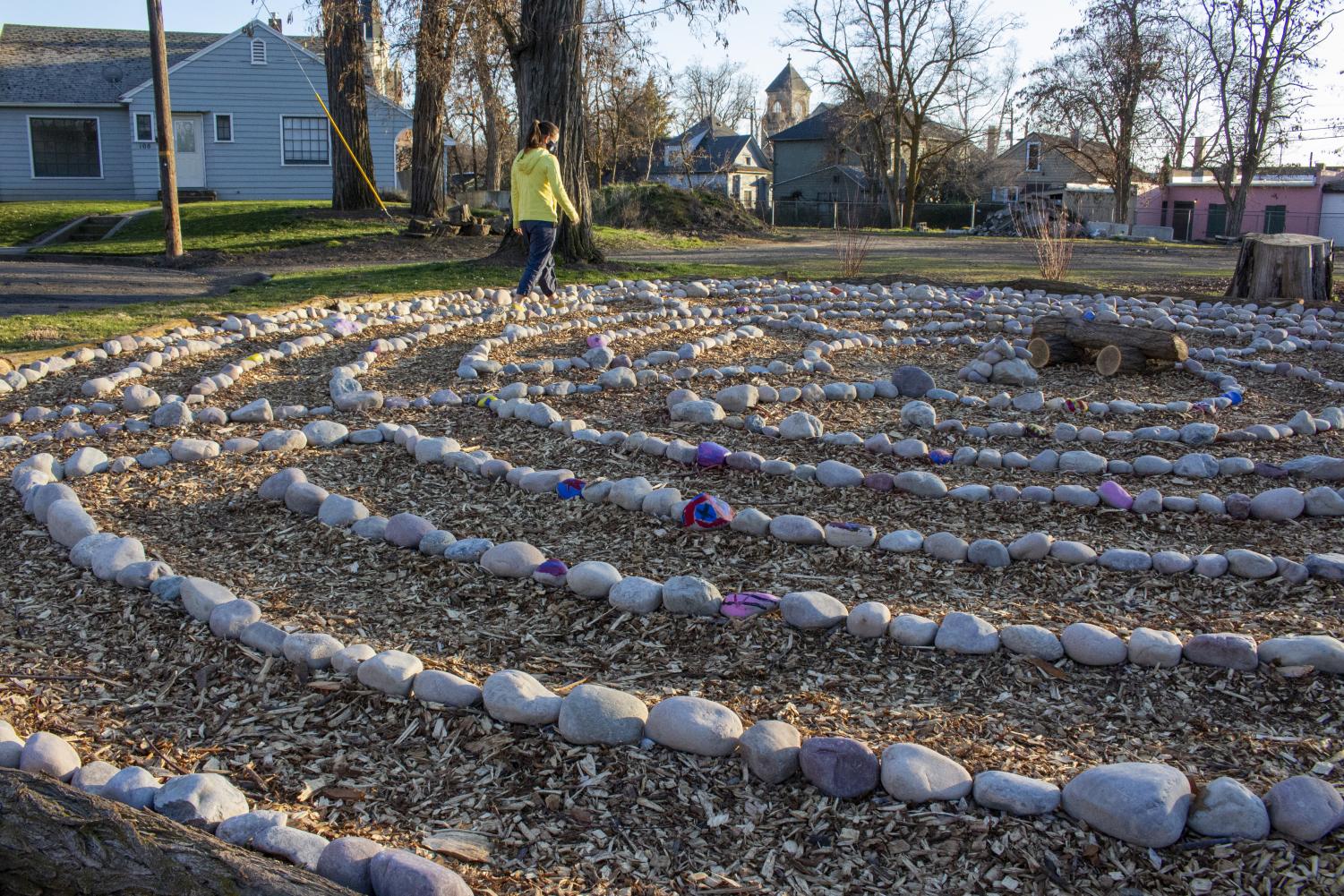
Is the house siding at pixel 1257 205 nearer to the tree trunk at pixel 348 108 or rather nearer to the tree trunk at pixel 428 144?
the tree trunk at pixel 428 144

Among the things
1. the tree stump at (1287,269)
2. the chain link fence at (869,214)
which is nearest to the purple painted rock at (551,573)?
the tree stump at (1287,269)

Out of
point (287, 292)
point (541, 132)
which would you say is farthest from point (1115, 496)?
point (287, 292)

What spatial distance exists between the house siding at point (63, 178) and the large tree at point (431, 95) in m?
13.9

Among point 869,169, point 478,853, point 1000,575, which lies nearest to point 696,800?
point 478,853

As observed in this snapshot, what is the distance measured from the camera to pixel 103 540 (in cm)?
358

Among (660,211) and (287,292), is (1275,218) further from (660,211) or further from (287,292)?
(287,292)

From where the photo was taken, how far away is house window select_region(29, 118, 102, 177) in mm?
28125

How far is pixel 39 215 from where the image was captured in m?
21.2

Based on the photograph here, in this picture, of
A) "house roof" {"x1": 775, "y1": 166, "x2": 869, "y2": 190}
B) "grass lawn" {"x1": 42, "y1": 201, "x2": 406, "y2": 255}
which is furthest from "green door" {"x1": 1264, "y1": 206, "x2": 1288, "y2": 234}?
"grass lawn" {"x1": 42, "y1": 201, "x2": 406, "y2": 255}

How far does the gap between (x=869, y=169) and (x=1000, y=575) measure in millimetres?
50610

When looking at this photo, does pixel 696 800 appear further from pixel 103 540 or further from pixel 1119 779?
pixel 103 540

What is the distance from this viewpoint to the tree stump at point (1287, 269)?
1084 cm

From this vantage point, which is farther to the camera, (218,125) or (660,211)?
(218,125)

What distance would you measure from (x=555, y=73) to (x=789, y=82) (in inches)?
2984
